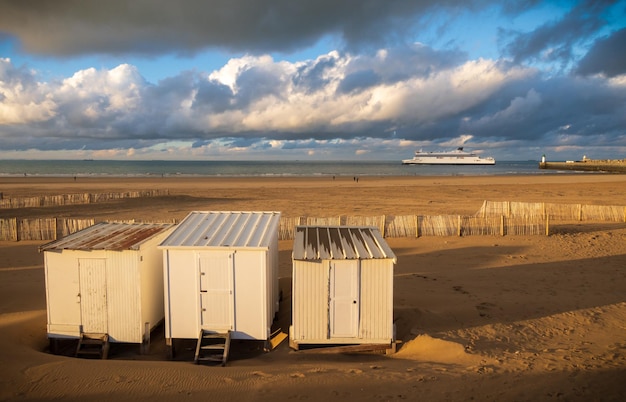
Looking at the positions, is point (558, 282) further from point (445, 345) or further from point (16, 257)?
point (16, 257)

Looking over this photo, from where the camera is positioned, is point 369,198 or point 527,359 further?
point 369,198

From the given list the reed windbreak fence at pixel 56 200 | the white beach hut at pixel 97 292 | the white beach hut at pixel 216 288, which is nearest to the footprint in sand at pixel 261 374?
the white beach hut at pixel 216 288

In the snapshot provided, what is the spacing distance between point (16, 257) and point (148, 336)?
398 inches

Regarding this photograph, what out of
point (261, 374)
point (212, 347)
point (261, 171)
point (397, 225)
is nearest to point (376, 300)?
point (261, 374)

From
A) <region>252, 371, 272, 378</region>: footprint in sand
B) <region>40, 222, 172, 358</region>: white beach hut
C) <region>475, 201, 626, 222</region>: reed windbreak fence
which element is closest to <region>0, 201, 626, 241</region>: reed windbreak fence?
<region>475, 201, 626, 222</region>: reed windbreak fence

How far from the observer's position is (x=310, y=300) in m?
8.75

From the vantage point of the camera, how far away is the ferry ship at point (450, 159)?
135 m

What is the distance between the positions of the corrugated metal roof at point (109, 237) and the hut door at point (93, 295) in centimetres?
36

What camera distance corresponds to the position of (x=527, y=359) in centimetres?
788

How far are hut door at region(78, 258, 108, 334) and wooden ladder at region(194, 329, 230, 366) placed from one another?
2.07 m

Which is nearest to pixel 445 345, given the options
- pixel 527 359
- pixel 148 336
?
pixel 527 359

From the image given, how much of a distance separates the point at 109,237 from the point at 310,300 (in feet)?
15.6

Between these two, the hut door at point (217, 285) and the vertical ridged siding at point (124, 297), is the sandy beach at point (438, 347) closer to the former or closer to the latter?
the vertical ridged siding at point (124, 297)

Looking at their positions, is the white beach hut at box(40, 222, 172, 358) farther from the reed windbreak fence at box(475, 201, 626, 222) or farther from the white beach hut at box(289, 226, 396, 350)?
the reed windbreak fence at box(475, 201, 626, 222)
